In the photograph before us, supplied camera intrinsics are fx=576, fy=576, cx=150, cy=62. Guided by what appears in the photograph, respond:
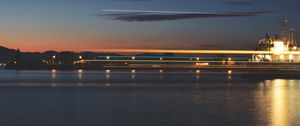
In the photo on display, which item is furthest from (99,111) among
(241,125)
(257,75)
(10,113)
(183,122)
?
(257,75)

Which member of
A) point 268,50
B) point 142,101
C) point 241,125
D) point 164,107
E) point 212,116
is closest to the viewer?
point 241,125

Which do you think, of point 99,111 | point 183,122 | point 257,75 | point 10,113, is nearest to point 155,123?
point 183,122

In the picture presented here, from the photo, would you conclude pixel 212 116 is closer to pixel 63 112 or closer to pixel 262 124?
pixel 262 124

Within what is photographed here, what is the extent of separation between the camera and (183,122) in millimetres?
18422

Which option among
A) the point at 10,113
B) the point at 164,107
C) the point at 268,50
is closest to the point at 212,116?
the point at 164,107

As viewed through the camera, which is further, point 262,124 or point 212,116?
point 212,116

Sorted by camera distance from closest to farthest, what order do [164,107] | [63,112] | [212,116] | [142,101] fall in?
[212,116] → [63,112] → [164,107] → [142,101]

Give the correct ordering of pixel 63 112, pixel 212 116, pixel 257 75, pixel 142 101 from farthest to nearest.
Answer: pixel 257 75
pixel 142 101
pixel 63 112
pixel 212 116

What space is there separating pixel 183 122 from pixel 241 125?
6.18 ft

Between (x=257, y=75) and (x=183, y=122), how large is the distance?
2372 inches

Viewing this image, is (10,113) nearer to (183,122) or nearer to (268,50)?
(183,122)

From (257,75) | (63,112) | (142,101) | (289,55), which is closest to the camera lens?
(63,112)

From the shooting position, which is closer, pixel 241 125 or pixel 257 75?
pixel 241 125

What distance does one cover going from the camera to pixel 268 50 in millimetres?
92375
